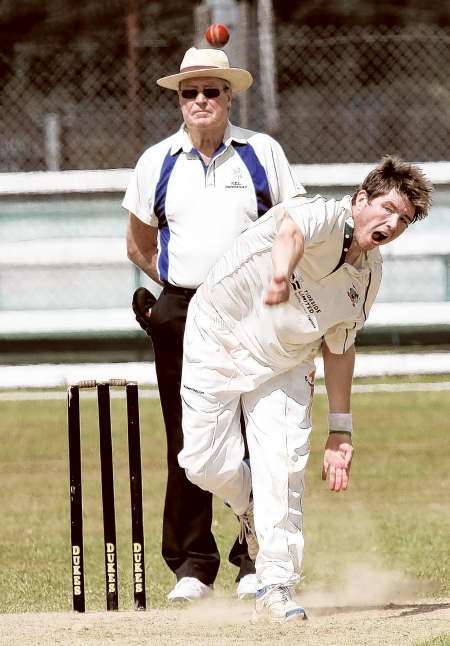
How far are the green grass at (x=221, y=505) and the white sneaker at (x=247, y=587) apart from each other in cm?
34

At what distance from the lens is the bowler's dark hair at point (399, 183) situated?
20.2 ft

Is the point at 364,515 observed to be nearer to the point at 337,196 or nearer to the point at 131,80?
the point at 337,196

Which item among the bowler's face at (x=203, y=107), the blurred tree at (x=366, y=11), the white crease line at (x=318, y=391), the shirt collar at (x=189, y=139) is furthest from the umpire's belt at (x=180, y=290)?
the blurred tree at (x=366, y=11)

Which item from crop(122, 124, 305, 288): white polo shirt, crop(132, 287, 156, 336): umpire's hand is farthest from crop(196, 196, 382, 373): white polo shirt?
crop(132, 287, 156, 336): umpire's hand

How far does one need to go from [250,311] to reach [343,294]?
0.37 metres

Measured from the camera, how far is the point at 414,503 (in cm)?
977

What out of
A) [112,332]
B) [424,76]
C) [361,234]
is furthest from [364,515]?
[424,76]

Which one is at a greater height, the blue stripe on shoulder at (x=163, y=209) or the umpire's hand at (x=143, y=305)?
the blue stripe on shoulder at (x=163, y=209)

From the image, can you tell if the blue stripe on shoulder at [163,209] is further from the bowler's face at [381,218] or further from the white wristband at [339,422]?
the bowler's face at [381,218]

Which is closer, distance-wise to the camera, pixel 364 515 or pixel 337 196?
pixel 364 515

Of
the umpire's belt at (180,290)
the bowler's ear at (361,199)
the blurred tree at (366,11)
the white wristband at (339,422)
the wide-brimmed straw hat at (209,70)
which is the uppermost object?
the blurred tree at (366,11)

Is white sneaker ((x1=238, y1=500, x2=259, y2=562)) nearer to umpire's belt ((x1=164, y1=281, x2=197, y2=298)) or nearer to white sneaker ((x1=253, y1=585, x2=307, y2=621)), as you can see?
white sneaker ((x1=253, y1=585, x2=307, y2=621))

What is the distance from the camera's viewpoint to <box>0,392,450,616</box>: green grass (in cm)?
805

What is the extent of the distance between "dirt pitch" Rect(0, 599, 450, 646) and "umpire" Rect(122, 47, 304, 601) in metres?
0.46
